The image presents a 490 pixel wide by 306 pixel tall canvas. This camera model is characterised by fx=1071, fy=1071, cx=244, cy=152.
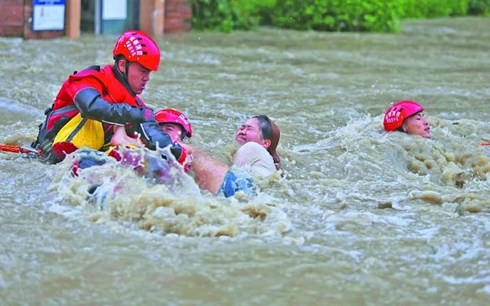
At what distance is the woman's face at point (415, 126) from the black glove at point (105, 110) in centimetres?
307

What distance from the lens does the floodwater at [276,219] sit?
4.84 metres

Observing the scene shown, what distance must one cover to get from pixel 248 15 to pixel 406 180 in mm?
12492

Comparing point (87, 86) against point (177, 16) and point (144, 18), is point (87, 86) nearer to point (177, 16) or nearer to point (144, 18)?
point (144, 18)

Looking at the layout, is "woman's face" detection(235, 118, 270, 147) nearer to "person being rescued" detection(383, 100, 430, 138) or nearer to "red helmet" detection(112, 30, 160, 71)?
"red helmet" detection(112, 30, 160, 71)

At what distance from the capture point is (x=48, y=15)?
15266mm

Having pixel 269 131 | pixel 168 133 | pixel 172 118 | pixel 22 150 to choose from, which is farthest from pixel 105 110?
pixel 269 131

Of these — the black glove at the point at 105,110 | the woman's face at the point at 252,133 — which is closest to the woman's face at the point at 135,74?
the black glove at the point at 105,110

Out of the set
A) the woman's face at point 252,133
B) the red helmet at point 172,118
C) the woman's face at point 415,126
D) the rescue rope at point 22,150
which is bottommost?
the rescue rope at point 22,150

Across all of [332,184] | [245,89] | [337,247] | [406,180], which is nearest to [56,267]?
[337,247]

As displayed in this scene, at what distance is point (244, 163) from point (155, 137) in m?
0.81

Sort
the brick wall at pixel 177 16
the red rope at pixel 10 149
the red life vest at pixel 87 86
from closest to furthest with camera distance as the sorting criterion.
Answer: the red life vest at pixel 87 86 < the red rope at pixel 10 149 < the brick wall at pixel 177 16

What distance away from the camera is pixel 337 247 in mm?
5473

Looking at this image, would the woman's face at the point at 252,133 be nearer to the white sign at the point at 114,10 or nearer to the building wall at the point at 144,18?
the building wall at the point at 144,18

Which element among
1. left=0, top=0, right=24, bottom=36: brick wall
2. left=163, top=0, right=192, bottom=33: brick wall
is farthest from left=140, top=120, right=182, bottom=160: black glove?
left=163, top=0, right=192, bottom=33: brick wall
